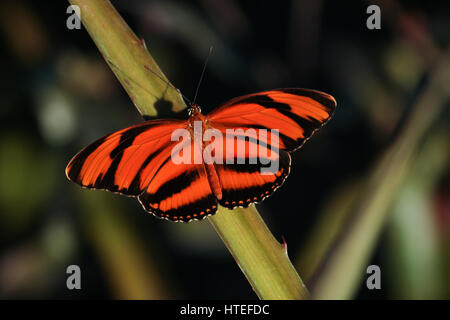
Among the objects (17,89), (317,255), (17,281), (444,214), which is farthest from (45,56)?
(444,214)

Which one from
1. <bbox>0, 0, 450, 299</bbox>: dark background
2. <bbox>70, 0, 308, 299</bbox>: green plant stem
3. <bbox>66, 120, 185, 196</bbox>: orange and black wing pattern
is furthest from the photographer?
<bbox>0, 0, 450, 299</bbox>: dark background

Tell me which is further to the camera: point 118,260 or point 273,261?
point 118,260

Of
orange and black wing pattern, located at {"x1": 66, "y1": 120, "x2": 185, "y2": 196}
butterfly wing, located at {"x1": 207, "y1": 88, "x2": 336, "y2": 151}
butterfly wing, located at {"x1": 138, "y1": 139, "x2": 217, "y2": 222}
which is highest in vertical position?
butterfly wing, located at {"x1": 207, "y1": 88, "x2": 336, "y2": 151}

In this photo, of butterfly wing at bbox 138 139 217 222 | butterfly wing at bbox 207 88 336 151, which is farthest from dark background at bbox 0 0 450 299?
butterfly wing at bbox 207 88 336 151

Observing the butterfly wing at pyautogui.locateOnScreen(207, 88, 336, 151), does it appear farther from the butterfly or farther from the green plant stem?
the green plant stem

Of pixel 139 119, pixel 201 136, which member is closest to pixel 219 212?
pixel 201 136

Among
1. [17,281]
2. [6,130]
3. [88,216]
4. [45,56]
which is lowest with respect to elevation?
[17,281]

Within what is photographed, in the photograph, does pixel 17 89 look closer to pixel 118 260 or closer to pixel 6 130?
pixel 6 130

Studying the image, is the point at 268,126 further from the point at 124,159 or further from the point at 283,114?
the point at 124,159
